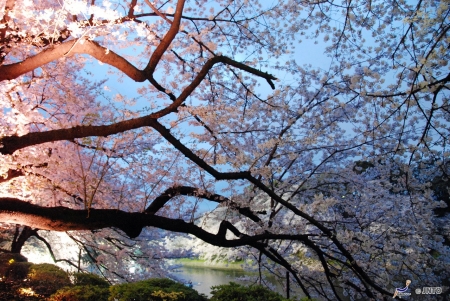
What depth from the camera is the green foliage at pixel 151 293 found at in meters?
4.64

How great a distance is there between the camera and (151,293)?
473 centimetres

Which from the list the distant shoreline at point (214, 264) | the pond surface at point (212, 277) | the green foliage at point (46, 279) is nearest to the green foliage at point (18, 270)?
the green foliage at point (46, 279)

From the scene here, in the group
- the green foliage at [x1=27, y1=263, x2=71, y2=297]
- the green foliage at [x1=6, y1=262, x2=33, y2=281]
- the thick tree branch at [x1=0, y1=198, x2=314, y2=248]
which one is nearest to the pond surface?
the green foliage at [x1=6, y1=262, x2=33, y2=281]

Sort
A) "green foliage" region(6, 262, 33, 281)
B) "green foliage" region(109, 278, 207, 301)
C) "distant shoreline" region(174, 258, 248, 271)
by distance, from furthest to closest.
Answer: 1. "distant shoreline" region(174, 258, 248, 271)
2. "green foliage" region(6, 262, 33, 281)
3. "green foliage" region(109, 278, 207, 301)

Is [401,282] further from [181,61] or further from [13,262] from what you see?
[13,262]

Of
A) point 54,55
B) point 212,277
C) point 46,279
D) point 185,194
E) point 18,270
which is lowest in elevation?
point 212,277

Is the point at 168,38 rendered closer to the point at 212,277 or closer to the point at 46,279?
the point at 46,279

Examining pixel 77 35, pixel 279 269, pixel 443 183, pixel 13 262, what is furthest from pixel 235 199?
pixel 443 183

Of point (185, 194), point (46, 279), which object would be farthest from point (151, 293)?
point (46, 279)

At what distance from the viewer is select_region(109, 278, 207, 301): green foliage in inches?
183

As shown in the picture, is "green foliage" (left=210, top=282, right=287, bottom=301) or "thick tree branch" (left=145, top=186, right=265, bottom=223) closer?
"green foliage" (left=210, top=282, right=287, bottom=301)

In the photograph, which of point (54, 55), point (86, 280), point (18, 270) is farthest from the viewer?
point (18, 270)

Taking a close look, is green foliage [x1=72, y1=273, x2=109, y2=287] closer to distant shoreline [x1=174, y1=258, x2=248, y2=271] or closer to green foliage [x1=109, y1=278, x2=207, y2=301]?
green foliage [x1=109, y1=278, x2=207, y2=301]

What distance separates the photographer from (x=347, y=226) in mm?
8852
